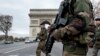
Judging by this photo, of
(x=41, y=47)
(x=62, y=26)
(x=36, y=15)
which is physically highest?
(x=62, y=26)

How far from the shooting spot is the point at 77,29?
15.4 ft

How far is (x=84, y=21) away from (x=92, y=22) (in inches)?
7.5

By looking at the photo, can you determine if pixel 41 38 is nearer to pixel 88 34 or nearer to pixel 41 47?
pixel 41 47

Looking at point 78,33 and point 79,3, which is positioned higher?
point 79,3

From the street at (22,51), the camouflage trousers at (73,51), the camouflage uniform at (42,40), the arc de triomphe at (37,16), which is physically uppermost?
the camouflage trousers at (73,51)

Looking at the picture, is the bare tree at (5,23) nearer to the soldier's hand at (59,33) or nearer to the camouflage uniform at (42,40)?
the camouflage uniform at (42,40)

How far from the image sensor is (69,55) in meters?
4.87

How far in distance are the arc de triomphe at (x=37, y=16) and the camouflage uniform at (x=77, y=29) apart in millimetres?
109989

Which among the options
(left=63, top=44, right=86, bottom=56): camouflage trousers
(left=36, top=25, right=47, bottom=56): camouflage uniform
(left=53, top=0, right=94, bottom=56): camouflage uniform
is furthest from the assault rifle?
(left=36, top=25, right=47, bottom=56): camouflage uniform

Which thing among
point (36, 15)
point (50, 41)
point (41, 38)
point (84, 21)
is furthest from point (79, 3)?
point (36, 15)

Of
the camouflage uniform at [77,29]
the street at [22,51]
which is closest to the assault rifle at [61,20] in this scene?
the camouflage uniform at [77,29]

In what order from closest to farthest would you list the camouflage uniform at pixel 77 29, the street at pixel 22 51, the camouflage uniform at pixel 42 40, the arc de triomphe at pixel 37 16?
the camouflage uniform at pixel 77 29, the camouflage uniform at pixel 42 40, the street at pixel 22 51, the arc de triomphe at pixel 37 16

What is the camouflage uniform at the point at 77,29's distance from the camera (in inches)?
185

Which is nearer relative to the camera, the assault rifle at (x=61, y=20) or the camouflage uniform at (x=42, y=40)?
the assault rifle at (x=61, y=20)
